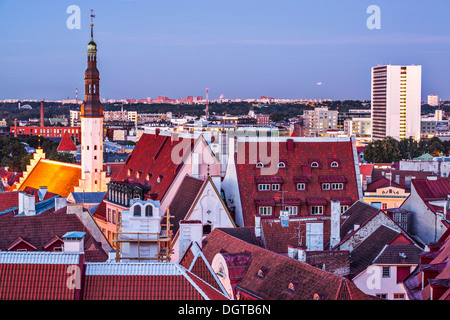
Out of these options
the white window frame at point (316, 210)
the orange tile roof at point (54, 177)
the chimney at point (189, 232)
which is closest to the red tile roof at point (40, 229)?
the chimney at point (189, 232)

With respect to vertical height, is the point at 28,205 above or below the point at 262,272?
above

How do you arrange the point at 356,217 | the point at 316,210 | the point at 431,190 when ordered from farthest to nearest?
the point at 431,190
the point at 316,210
the point at 356,217

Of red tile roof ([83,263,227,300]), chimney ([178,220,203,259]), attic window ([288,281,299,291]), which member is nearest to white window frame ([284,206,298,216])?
chimney ([178,220,203,259])

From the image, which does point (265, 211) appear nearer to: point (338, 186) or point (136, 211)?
point (338, 186)

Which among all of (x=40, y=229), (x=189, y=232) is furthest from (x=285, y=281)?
(x=40, y=229)

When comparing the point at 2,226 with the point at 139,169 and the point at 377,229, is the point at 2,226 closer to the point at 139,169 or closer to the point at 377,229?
the point at 377,229

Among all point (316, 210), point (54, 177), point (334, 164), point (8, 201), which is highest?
point (334, 164)
